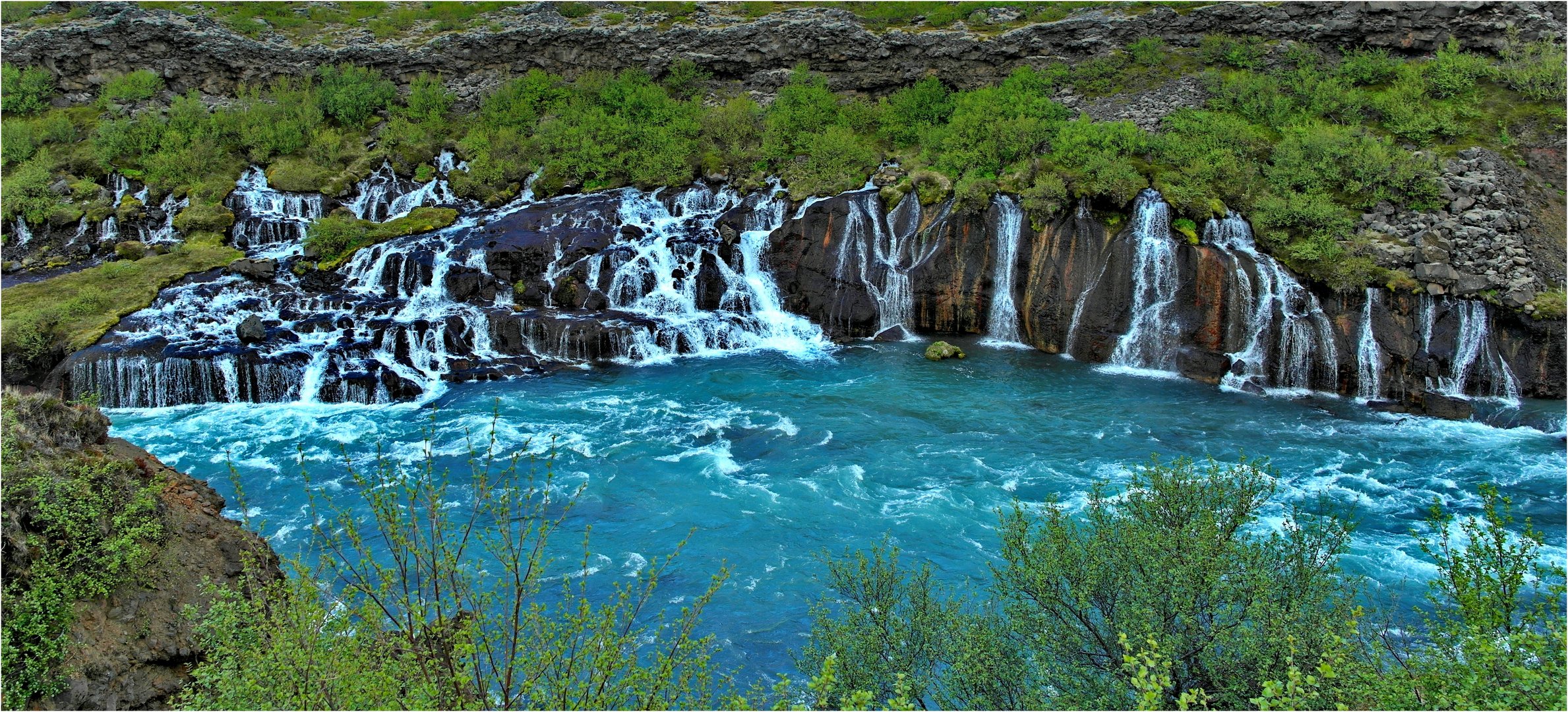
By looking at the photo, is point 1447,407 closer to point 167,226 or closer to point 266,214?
point 266,214

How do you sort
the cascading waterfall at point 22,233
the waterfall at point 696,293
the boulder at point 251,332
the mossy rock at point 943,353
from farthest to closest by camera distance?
the cascading waterfall at point 22,233, the waterfall at point 696,293, the mossy rock at point 943,353, the boulder at point 251,332

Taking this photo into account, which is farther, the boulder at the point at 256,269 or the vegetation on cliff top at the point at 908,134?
the boulder at the point at 256,269

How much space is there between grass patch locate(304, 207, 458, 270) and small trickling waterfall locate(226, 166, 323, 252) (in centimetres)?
141

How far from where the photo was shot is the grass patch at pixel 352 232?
33719 mm

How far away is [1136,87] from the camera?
40.1 metres

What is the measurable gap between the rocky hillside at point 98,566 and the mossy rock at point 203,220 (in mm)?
27273

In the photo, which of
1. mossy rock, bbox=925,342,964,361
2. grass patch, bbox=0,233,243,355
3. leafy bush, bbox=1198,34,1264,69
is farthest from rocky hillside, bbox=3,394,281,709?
leafy bush, bbox=1198,34,1264,69

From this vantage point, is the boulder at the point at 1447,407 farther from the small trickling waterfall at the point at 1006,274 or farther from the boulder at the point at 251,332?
the boulder at the point at 251,332

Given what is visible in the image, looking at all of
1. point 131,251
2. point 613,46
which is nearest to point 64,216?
point 131,251

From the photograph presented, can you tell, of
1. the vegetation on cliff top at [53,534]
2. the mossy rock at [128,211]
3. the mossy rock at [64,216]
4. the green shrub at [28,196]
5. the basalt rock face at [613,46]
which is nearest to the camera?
the vegetation on cliff top at [53,534]

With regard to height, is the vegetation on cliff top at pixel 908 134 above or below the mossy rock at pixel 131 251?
above

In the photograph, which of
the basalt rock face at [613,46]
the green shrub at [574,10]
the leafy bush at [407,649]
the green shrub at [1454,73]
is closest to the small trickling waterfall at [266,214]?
the basalt rock face at [613,46]

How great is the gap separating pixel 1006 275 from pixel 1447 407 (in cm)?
1377

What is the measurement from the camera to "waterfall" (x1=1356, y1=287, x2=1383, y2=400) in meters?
24.8
